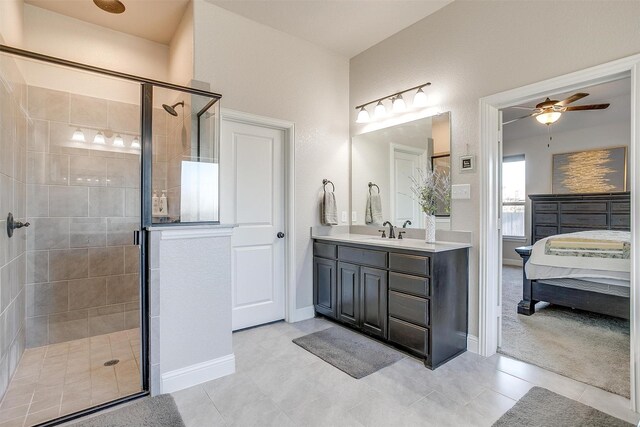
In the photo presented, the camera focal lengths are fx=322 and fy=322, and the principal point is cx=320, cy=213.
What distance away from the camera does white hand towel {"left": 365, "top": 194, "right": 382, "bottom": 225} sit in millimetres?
3640

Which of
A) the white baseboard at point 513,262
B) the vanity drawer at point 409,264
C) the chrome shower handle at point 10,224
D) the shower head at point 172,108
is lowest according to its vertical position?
the white baseboard at point 513,262

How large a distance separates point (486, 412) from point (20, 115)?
3899 mm

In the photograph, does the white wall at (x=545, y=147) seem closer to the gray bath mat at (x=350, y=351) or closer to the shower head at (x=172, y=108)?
the gray bath mat at (x=350, y=351)

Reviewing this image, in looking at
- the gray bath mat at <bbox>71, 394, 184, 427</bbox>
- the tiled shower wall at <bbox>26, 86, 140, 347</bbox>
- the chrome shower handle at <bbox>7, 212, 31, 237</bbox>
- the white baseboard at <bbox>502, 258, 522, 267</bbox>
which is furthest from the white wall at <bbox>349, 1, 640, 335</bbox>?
the white baseboard at <bbox>502, 258, 522, 267</bbox>

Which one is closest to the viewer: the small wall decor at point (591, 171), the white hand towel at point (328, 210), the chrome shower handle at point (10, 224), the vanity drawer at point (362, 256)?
the chrome shower handle at point (10, 224)

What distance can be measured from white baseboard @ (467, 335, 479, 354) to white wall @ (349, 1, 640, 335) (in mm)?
57

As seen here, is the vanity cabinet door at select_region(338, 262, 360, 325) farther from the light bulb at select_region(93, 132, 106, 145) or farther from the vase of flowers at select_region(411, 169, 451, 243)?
the light bulb at select_region(93, 132, 106, 145)

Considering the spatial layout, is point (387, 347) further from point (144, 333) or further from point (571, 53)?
point (571, 53)

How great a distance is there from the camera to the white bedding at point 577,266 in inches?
124

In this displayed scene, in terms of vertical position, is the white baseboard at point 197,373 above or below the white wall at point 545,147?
below

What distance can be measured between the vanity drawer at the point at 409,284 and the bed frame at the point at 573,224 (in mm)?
2012

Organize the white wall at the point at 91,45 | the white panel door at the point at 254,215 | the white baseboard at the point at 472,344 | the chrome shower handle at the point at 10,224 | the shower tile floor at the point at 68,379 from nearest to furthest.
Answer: the shower tile floor at the point at 68,379
the chrome shower handle at the point at 10,224
the white baseboard at the point at 472,344
the white wall at the point at 91,45
the white panel door at the point at 254,215

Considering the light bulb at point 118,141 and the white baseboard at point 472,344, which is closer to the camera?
the white baseboard at point 472,344

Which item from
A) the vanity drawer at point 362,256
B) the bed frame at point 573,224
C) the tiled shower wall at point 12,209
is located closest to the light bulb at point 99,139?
the tiled shower wall at point 12,209
